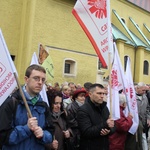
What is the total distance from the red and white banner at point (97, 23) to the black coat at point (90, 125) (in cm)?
77

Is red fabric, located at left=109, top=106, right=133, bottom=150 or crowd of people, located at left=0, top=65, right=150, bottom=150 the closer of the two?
crowd of people, located at left=0, top=65, right=150, bottom=150

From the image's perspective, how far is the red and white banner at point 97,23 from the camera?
160 inches

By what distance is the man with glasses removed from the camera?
2600 millimetres

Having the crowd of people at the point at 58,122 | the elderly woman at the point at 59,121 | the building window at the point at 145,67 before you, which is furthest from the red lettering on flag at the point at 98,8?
the building window at the point at 145,67

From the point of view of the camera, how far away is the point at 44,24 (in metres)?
15.5

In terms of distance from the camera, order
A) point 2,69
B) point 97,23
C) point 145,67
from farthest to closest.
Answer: point 145,67, point 97,23, point 2,69

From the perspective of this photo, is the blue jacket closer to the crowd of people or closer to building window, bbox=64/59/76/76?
the crowd of people

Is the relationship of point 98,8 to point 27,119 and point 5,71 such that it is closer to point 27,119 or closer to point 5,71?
point 5,71

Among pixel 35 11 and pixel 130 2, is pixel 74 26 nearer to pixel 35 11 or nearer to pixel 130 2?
pixel 35 11

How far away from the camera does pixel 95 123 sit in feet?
12.5

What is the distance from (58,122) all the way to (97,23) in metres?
1.73

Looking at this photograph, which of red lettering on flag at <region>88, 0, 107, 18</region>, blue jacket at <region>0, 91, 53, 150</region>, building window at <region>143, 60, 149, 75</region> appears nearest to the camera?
→ blue jacket at <region>0, 91, 53, 150</region>

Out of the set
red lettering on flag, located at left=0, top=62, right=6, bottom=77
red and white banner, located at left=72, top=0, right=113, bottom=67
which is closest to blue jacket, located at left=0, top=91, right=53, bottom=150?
red lettering on flag, located at left=0, top=62, right=6, bottom=77

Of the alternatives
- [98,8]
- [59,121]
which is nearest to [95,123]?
[59,121]
